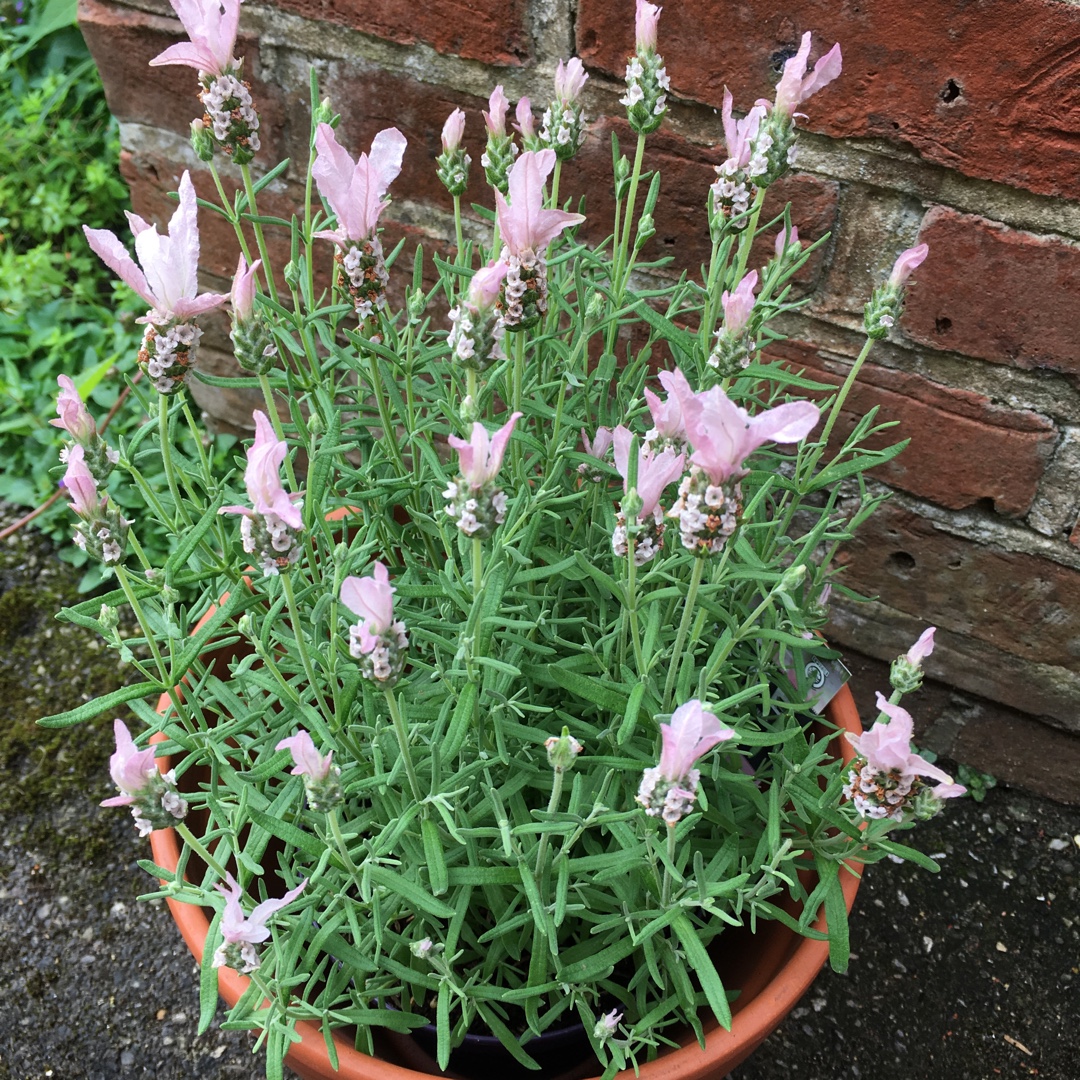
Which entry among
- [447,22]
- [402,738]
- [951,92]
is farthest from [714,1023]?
[447,22]

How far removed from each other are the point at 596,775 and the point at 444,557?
0.34 metres

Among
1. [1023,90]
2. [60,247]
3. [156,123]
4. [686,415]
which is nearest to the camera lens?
[686,415]

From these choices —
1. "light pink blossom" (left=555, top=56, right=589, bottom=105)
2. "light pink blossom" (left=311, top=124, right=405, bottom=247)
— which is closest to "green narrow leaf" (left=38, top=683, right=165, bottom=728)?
"light pink blossom" (left=311, top=124, right=405, bottom=247)

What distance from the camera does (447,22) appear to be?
1.36 metres

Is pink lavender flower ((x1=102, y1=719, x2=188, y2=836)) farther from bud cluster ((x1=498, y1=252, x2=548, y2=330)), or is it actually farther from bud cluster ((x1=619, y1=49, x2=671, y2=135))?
bud cluster ((x1=619, y1=49, x2=671, y2=135))

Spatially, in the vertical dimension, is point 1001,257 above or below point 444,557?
above

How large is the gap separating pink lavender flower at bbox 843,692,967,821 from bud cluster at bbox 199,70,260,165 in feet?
2.38

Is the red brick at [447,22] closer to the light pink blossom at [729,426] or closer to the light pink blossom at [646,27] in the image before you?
the light pink blossom at [646,27]

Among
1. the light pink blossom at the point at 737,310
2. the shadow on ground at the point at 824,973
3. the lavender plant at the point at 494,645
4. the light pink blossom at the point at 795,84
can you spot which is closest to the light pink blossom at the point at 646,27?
the lavender plant at the point at 494,645

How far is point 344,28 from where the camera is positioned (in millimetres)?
1446

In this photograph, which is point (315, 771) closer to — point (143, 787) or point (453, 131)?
point (143, 787)

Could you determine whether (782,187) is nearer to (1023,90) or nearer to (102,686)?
(1023,90)

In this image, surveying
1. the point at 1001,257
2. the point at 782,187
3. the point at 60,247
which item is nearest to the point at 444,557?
the point at 782,187

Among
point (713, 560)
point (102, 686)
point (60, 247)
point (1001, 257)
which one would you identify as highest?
point (1001, 257)
